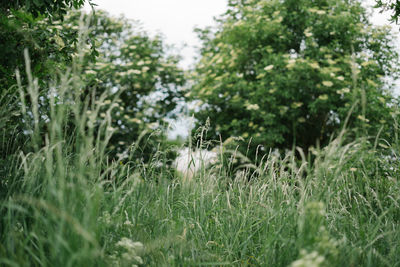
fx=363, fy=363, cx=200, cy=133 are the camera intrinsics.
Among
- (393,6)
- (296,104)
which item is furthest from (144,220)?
(296,104)

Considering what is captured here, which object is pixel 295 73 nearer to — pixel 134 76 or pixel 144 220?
pixel 134 76

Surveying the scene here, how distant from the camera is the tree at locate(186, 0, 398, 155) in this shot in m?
7.56

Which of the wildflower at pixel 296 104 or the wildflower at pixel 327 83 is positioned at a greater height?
the wildflower at pixel 327 83

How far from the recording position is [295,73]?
25.0 ft

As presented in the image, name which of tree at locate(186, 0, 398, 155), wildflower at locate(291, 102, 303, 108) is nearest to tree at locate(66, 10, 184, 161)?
tree at locate(186, 0, 398, 155)

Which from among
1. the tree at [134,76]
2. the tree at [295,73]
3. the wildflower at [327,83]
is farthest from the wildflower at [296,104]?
the tree at [134,76]

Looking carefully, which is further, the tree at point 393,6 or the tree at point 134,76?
the tree at point 134,76

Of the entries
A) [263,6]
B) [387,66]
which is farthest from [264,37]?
[387,66]

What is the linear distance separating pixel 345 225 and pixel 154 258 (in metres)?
1.19

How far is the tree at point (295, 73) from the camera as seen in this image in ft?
24.8

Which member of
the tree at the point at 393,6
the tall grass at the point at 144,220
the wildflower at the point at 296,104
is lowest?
the wildflower at the point at 296,104

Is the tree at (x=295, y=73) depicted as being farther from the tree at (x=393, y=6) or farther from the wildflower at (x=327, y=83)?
the tree at (x=393, y=6)

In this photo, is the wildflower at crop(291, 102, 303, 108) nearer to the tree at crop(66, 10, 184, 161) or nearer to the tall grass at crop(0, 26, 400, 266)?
the tree at crop(66, 10, 184, 161)

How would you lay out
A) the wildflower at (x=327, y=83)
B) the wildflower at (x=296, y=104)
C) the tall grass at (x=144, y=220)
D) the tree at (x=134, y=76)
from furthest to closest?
1. the tree at (x=134, y=76)
2. the wildflower at (x=296, y=104)
3. the wildflower at (x=327, y=83)
4. the tall grass at (x=144, y=220)
